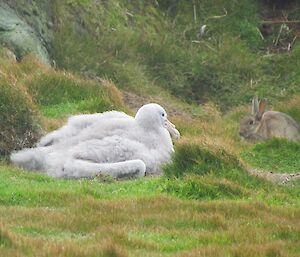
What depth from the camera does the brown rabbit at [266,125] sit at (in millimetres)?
16219

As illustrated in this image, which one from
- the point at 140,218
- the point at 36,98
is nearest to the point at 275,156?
the point at 36,98

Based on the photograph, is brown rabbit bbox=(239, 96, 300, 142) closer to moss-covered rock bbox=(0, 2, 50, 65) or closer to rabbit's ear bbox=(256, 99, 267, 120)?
rabbit's ear bbox=(256, 99, 267, 120)

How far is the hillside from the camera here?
27.3 ft

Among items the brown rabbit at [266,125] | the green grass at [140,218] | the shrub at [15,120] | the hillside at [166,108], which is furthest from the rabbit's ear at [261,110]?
the green grass at [140,218]

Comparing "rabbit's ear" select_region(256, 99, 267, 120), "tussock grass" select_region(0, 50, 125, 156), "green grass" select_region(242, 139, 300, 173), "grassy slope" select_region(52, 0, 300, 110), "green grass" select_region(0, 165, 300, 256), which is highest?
"green grass" select_region(0, 165, 300, 256)

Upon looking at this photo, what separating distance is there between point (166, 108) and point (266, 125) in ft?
9.91

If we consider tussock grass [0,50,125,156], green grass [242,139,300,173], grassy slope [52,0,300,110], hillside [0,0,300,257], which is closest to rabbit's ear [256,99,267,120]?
hillside [0,0,300,257]

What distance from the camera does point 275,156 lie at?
46.9 ft

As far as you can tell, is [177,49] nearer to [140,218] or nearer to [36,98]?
[36,98]

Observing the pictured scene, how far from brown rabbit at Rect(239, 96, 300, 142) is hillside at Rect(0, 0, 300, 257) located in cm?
34

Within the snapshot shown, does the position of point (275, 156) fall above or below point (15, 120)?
below

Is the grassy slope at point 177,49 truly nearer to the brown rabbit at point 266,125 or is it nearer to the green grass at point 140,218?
the brown rabbit at point 266,125

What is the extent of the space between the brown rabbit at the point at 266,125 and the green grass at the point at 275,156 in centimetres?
117

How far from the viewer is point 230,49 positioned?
2362 centimetres
